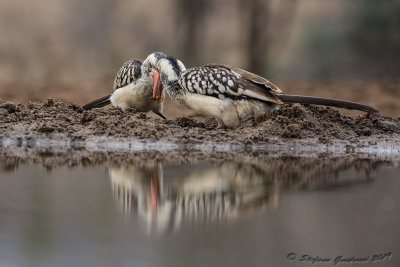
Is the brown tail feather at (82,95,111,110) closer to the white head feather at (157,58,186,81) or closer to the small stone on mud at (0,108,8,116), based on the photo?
the small stone on mud at (0,108,8,116)

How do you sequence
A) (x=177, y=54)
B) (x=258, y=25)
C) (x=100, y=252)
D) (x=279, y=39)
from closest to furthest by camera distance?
(x=100, y=252) → (x=258, y=25) → (x=177, y=54) → (x=279, y=39)

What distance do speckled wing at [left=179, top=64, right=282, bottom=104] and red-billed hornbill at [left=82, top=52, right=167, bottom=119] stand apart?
647 mm

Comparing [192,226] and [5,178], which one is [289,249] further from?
[5,178]

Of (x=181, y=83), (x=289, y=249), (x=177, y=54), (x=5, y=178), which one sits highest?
(x=177, y=54)

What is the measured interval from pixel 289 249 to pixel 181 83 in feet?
12.3

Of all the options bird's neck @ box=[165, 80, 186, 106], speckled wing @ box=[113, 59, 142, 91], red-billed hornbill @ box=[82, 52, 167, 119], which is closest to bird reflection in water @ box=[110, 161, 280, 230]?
bird's neck @ box=[165, 80, 186, 106]

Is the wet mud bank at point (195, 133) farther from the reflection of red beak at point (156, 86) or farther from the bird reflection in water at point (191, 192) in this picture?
the bird reflection in water at point (191, 192)

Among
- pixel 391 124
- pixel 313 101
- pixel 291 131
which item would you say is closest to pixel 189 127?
pixel 291 131

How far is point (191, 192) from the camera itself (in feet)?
17.4

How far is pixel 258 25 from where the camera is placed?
15.6 m

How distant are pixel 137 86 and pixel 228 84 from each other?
1.23 m

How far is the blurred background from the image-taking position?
57.2ft

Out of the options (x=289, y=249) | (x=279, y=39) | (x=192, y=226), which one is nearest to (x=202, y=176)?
(x=192, y=226)

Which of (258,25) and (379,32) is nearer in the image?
(258,25)
